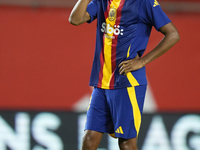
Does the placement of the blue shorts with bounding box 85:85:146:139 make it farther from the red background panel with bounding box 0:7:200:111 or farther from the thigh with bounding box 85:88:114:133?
the red background panel with bounding box 0:7:200:111

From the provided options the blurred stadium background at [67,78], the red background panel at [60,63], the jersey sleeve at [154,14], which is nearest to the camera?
the jersey sleeve at [154,14]

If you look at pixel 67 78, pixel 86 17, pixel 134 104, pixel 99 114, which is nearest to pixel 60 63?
pixel 67 78

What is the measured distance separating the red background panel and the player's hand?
1790 mm

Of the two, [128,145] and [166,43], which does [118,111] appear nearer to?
[128,145]

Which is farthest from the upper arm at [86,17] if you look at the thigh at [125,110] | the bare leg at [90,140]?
the bare leg at [90,140]

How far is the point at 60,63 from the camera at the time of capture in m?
3.64

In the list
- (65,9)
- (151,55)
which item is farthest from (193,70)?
(151,55)

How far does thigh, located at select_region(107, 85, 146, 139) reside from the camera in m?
1.85

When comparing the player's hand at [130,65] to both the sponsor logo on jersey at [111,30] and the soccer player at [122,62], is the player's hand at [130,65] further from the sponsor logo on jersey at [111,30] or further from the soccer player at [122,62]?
the sponsor logo on jersey at [111,30]

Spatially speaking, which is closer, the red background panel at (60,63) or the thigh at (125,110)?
the thigh at (125,110)

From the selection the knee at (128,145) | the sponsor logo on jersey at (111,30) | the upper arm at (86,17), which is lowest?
the knee at (128,145)

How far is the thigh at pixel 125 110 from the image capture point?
1.85m

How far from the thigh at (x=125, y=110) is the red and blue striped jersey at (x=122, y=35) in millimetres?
47

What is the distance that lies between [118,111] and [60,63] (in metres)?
1.91
